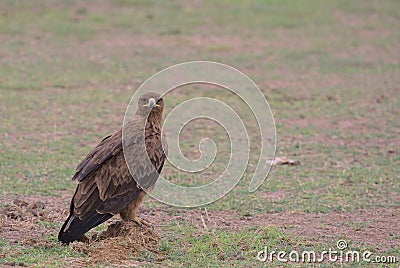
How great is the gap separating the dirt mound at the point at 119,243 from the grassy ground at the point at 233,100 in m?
0.09

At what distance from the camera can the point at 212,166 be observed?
28.7ft

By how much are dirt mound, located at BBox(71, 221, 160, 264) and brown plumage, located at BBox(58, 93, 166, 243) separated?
0.37ft

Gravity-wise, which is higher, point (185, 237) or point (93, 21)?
point (93, 21)

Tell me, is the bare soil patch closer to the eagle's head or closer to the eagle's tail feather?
the eagle's tail feather

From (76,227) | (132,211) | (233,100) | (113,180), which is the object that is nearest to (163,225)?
Answer: (132,211)

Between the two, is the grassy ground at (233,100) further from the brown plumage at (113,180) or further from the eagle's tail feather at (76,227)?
the brown plumage at (113,180)

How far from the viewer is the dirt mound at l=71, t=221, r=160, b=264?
215 inches

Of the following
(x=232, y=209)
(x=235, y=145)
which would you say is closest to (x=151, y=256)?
(x=232, y=209)

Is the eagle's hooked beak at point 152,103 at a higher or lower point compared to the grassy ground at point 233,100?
higher

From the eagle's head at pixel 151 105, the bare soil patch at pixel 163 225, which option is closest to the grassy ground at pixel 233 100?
the bare soil patch at pixel 163 225

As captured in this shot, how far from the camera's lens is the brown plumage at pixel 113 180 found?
565 centimetres

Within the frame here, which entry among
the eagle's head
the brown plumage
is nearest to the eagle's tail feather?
the brown plumage

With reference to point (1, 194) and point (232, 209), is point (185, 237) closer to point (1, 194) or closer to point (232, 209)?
point (232, 209)

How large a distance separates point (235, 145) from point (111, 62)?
500cm
